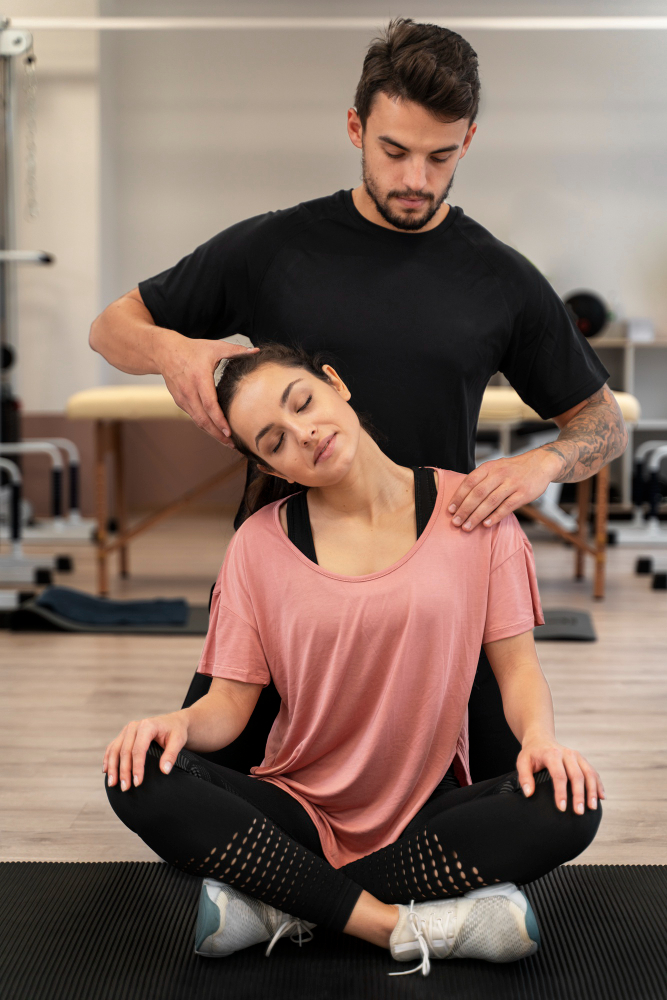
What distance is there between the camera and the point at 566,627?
2.87 meters

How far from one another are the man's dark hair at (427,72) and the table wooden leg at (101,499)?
228 centimetres

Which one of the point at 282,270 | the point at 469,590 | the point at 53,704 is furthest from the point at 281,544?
the point at 53,704

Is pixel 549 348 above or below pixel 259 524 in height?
above

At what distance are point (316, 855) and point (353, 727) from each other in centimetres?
17

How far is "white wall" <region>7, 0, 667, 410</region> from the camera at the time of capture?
511cm

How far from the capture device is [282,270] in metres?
1.42

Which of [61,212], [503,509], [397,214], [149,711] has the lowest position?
[149,711]

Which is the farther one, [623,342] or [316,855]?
[623,342]

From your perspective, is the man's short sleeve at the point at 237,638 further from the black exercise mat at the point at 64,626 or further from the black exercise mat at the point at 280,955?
the black exercise mat at the point at 64,626

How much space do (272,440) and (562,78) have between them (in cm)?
476

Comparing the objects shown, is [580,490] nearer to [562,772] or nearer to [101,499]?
[101,499]

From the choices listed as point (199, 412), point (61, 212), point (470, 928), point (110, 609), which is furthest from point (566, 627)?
point (61, 212)

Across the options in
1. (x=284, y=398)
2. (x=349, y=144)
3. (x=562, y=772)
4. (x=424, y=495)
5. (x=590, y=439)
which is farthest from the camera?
(x=349, y=144)

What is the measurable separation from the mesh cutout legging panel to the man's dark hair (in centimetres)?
87
